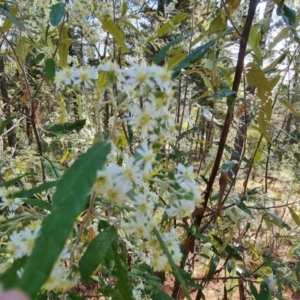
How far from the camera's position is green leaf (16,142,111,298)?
0.88 feet

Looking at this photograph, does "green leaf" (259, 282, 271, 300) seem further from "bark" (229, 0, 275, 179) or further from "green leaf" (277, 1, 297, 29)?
"green leaf" (277, 1, 297, 29)

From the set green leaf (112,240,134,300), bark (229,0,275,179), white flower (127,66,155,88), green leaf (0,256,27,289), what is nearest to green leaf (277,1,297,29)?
bark (229,0,275,179)

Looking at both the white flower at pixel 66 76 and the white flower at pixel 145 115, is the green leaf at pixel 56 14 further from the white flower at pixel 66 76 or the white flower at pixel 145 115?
the white flower at pixel 145 115

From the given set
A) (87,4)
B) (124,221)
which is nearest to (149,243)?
(124,221)

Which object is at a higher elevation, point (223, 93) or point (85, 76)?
point (223, 93)

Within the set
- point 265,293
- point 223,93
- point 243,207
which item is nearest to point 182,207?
point 223,93

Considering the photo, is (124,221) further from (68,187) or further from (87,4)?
(87,4)

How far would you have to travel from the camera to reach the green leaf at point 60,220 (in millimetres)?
267

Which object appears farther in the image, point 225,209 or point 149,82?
point 225,209

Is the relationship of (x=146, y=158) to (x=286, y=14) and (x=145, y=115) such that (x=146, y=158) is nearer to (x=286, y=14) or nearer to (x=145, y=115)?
(x=145, y=115)

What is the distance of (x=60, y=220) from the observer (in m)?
0.30

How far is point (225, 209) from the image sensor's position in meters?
1.13

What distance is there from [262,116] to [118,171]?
612 millimetres

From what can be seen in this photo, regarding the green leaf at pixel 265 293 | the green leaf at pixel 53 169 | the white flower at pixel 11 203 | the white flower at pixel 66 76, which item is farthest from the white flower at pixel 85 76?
the green leaf at pixel 265 293
